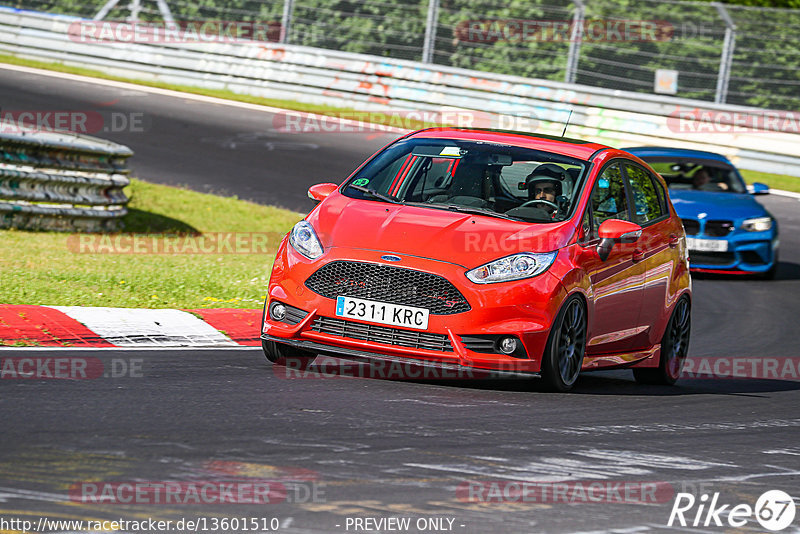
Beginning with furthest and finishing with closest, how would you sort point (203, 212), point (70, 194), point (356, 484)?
point (203, 212) < point (70, 194) < point (356, 484)

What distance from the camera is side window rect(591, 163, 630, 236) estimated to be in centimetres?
857

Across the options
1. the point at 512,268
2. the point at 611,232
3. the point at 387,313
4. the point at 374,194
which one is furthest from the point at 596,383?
the point at 387,313

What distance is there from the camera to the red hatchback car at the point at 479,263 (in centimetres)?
752

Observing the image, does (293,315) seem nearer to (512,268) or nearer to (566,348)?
(512,268)

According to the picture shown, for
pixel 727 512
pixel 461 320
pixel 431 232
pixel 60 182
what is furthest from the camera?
pixel 60 182

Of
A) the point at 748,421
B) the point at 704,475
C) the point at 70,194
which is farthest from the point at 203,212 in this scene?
the point at 704,475

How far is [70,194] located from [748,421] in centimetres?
857

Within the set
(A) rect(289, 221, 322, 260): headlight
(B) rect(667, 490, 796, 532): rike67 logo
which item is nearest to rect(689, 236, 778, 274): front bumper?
(A) rect(289, 221, 322, 260): headlight

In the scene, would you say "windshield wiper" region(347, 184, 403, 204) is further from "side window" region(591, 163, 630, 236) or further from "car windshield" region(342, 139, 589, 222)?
"side window" region(591, 163, 630, 236)

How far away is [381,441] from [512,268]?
1840 millimetres

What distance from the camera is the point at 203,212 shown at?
16875 millimetres

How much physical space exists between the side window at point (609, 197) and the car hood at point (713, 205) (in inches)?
261

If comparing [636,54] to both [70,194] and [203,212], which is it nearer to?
[203,212]

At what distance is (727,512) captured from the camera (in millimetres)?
5477
